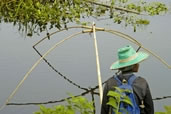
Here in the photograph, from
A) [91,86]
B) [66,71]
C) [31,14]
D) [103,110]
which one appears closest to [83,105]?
[103,110]

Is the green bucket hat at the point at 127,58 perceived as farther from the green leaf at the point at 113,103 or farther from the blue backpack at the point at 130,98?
the green leaf at the point at 113,103

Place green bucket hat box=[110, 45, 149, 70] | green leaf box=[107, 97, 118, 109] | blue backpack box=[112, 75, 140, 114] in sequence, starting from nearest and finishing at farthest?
green leaf box=[107, 97, 118, 109], blue backpack box=[112, 75, 140, 114], green bucket hat box=[110, 45, 149, 70]

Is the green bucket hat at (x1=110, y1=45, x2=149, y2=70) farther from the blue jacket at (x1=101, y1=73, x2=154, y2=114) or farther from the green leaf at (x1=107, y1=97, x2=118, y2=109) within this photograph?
the green leaf at (x1=107, y1=97, x2=118, y2=109)

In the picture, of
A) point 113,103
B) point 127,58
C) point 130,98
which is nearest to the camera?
point 113,103

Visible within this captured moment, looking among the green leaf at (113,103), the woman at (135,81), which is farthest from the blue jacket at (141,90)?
the green leaf at (113,103)

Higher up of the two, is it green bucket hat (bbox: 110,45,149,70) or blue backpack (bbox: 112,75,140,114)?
green bucket hat (bbox: 110,45,149,70)

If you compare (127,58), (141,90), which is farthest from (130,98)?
(127,58)

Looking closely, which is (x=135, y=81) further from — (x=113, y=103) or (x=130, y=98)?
(x=113, y=103)

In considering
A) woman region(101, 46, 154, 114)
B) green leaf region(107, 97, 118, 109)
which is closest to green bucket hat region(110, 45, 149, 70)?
woman region(101, 46, 154, 114)

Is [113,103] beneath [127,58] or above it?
beneath

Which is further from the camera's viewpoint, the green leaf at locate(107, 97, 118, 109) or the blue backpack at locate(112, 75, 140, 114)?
the blue backpack at locate(112, 75, 140, 114)

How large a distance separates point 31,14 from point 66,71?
3.70 ft

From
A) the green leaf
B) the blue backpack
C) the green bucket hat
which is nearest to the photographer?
the green leaf

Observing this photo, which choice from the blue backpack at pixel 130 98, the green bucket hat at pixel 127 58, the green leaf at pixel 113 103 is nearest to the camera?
the green leaf at pixel 113 103
